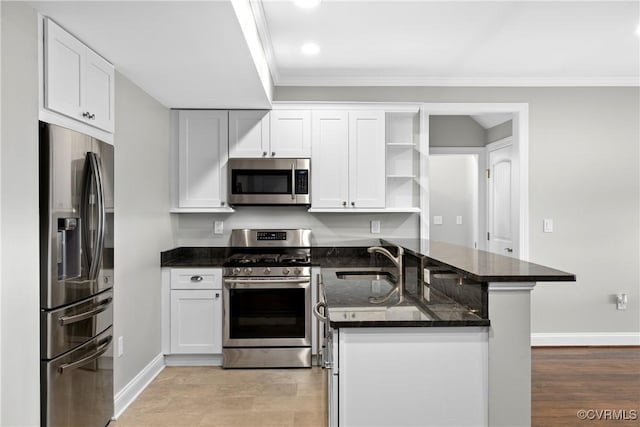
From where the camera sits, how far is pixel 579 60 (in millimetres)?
3762

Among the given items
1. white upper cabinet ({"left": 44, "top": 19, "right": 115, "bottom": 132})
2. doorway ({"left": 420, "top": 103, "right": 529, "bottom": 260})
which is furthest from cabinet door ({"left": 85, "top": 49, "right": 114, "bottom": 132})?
doorway ({"left": 420, "top": 103, "right": 529, "bottom": 260})

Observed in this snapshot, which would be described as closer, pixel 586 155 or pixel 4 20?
pixel 4 20

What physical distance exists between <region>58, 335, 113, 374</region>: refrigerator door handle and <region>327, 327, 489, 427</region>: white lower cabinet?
139 cm

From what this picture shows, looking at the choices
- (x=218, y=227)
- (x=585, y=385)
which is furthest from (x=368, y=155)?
(x=585, y=385)

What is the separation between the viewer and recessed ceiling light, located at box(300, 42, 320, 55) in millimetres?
3377

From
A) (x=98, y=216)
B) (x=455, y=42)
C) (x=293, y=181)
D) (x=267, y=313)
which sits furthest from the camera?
(x=293, y=181)

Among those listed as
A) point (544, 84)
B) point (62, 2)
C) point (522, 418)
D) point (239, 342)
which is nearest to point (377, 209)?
point (239, 342)

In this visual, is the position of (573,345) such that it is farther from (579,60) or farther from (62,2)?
(62,2)

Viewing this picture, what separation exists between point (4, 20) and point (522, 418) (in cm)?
258

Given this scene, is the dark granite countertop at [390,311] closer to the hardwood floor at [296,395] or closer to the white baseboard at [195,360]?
the hardwood floor at [296,395]

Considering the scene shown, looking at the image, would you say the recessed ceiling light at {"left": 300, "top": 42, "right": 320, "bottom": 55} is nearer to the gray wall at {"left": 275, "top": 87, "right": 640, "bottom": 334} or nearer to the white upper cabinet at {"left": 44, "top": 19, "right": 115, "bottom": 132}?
the gray wall at {"left": 275, "top": 87, "right": 640, "bottom": 334}

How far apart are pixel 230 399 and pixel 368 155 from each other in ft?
7.57

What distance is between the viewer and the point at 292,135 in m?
4.04

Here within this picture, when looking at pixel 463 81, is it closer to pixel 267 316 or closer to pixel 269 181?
pixel 269 181
